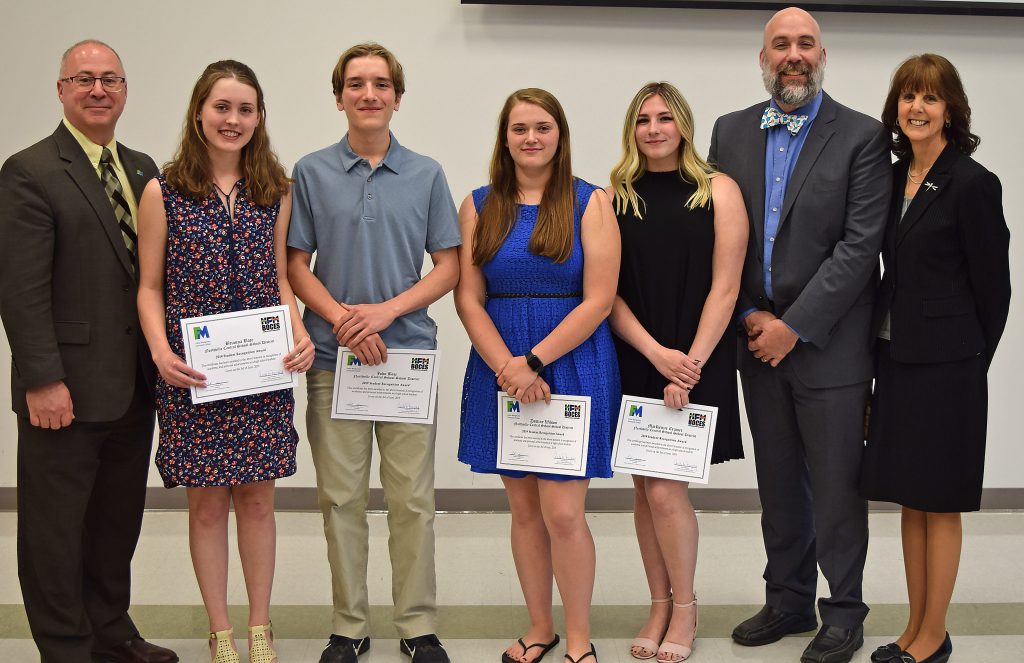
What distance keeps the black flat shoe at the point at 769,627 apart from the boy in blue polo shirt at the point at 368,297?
3.10 feet

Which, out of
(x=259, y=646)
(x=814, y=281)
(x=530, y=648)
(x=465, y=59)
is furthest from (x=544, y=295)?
(x=465, y=59)

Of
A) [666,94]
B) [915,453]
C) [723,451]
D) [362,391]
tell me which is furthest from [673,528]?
[666,94]

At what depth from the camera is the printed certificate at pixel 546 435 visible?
8.76 feet

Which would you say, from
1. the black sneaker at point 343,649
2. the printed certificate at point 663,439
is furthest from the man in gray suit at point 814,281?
the black sneaker at point 343,649

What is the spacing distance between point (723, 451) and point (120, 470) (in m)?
1.73

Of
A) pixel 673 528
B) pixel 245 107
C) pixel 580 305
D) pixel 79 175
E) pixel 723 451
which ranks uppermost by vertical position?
pixel 245 107

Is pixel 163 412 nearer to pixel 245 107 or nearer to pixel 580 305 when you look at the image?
pixel 245 107

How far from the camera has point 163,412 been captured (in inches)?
102

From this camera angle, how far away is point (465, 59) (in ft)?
13.8

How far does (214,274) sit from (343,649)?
1157 mm

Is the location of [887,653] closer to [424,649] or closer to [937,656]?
[937,656]

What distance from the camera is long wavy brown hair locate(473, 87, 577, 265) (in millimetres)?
2623

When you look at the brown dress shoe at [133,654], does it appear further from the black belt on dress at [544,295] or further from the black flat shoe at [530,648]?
the black belt on dress at [544,295]

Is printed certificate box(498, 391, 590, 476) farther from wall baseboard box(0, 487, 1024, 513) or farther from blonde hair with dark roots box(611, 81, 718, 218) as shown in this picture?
wall baseboard box(0, 487, 1024, 513)
